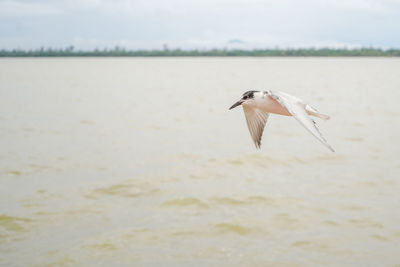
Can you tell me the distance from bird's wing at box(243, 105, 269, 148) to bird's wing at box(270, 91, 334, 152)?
86 cm

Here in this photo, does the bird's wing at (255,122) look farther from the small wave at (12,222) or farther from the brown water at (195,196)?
the small wave at (12,222)

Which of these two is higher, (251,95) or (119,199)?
(251,95)

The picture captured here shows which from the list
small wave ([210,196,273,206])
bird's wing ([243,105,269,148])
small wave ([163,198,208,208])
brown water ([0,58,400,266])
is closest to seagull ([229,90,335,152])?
bird's wing ([243,105,269,148])

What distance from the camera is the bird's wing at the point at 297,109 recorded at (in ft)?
11.1

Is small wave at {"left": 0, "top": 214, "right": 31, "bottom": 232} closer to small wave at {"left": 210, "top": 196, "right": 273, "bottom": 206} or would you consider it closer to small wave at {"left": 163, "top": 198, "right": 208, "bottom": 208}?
small wave at {"left": 163, "top": 198, "right": 208, "bottom": 208}

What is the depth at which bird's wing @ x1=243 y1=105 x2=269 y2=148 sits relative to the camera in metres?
4.73

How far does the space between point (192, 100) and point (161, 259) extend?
4442 cm

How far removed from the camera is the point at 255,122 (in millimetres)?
4848

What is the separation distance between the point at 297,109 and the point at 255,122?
1.20 meters

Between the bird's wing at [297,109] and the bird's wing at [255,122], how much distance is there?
856mm

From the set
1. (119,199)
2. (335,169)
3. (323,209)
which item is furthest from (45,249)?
(335,169)

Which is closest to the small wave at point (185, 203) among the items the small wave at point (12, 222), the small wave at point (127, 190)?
the small wave at point (127, 190)

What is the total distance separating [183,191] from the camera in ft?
66.0

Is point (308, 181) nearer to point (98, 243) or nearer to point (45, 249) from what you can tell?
point (98, 243)
